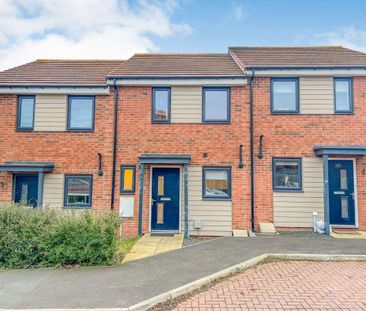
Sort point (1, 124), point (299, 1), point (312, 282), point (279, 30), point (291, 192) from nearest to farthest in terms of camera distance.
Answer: point (312, 282) < point (291, 192) < point (1, 124) < point (299, 1) < point (279, 30)

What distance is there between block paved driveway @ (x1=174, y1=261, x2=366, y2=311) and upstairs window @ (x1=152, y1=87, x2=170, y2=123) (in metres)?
5.91

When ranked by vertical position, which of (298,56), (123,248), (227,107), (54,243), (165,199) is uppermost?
(298,56)

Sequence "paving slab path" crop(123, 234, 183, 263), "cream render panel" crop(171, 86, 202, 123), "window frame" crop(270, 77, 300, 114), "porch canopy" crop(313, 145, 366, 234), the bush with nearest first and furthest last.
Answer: the bush, "paving slab path" crop(123, 234, 183, 263), "porch canopy" crop(313, 145, 366, 234), "window frame" crop(270, 77, 300, 114), "cream render panel" crop(171, 86, 202, 123)

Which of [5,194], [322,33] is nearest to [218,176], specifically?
Answer: [5,194]

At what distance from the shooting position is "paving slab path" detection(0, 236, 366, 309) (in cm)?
441

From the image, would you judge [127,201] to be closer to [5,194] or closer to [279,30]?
[5,194]

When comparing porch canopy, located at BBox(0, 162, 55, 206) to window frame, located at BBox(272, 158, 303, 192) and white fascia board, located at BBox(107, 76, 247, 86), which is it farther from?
window frame, located at BBox(272, 158, 303, 192)

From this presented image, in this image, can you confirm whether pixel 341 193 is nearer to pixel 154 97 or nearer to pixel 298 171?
pixel 298 171

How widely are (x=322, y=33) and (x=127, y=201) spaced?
Answer: 43.3ft

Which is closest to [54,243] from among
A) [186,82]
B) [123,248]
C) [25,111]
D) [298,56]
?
[123,248]

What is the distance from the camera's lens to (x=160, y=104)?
10000 mm

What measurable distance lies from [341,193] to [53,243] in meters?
8.85

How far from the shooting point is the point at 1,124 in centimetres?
1007

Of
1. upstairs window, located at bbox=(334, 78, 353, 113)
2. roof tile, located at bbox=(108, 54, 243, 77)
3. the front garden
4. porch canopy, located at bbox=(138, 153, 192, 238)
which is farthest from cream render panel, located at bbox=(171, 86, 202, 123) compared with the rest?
the front garden
